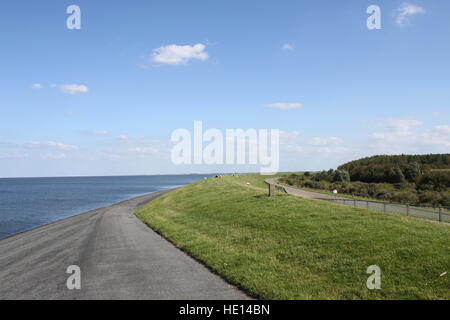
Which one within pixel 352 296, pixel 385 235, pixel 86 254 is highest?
pixel 385 235

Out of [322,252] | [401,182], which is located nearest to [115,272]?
[322,252]

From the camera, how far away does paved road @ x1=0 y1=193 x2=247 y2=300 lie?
11578mm

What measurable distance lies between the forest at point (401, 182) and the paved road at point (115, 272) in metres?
30.0

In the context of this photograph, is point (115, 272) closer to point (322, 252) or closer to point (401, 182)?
point (322, 252)

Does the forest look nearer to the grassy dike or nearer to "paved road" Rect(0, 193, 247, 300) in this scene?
the grassy dike

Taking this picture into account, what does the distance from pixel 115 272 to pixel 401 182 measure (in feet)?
188

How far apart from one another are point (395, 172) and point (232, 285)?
5924cm

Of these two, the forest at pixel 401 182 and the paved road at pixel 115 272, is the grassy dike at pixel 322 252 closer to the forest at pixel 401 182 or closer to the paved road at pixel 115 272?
the paved road at pixel 115 272

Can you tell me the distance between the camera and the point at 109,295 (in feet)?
37.7

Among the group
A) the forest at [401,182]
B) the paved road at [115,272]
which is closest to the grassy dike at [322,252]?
the paved road at [115,272]
